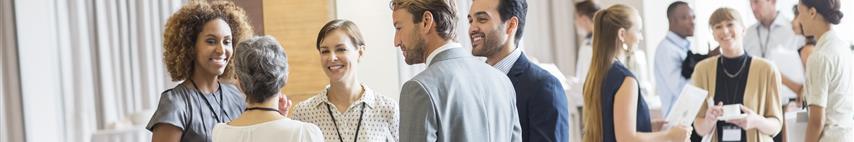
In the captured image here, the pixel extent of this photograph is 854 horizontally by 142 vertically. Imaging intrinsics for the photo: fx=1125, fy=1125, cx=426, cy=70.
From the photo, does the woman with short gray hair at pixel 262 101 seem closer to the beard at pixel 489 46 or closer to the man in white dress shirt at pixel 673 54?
the beard at pixel 489 46

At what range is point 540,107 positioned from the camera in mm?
3434

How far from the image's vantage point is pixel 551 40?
15.6 ft

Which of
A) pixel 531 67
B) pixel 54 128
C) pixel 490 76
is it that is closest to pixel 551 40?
pixel 531 67

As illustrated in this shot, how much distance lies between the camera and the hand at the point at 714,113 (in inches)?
180

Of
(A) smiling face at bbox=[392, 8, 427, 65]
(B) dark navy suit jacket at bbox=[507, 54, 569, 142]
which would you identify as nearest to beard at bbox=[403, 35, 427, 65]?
(A) smiling face at bbox=[392, 8, 427, 65]

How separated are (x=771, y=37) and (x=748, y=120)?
0.37 m

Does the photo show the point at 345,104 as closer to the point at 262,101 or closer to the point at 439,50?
the point at 262,101

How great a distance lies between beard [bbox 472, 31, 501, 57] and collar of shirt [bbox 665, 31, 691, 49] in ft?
3.18

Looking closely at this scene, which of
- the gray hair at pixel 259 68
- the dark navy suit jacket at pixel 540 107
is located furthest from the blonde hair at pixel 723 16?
the gray hair at pixel 259 68

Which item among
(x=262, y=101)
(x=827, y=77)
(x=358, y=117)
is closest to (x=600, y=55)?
(x=827, y=77)

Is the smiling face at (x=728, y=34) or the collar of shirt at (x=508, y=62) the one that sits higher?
the smiling face at (x=728, y=34)

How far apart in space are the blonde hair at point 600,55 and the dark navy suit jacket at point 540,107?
114 cm

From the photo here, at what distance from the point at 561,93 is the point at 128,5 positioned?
2.86 metres

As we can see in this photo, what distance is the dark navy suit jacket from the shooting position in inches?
134
